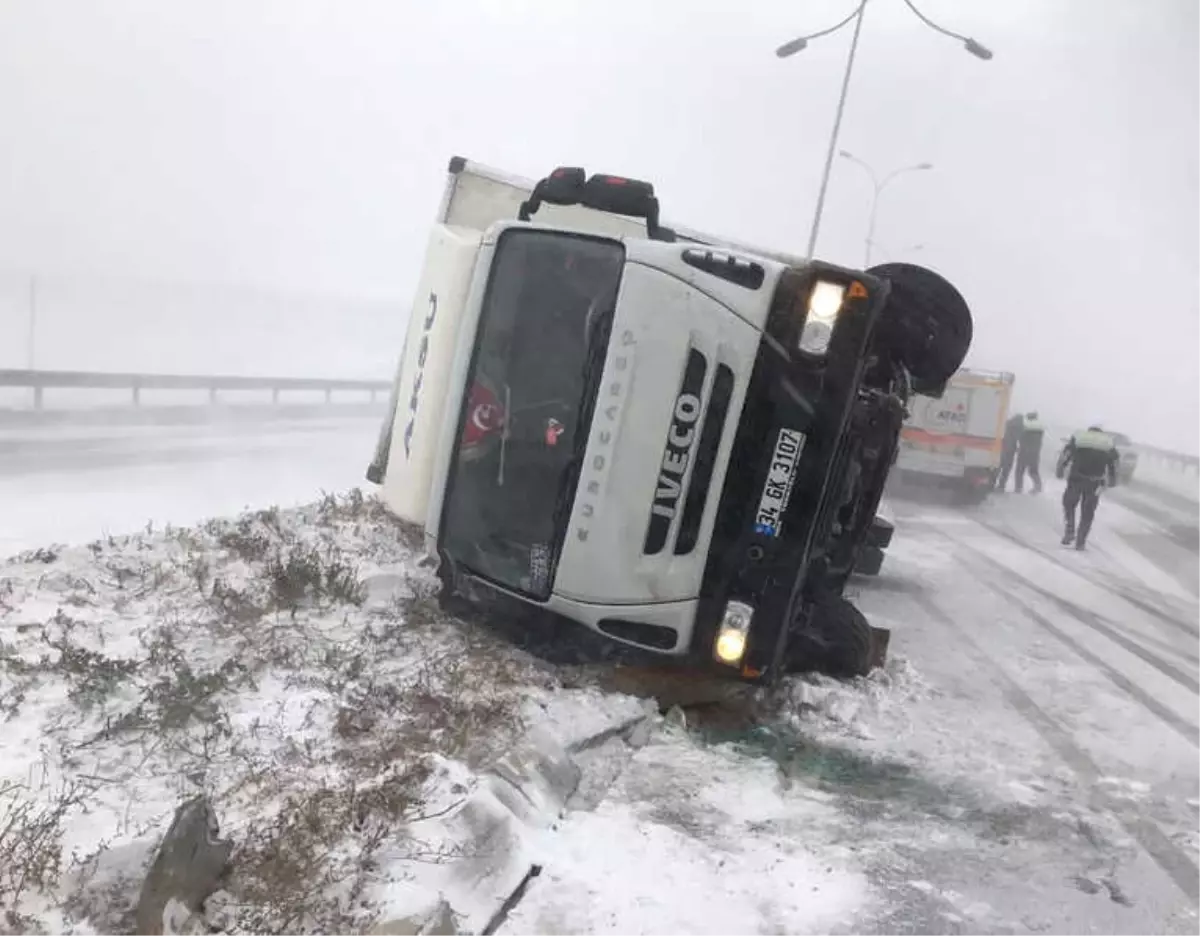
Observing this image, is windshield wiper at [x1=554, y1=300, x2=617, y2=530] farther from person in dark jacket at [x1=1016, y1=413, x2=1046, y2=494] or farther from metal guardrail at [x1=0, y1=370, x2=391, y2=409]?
person in dark jacket at [x1=1016, y1=413, x2=1046, y2=494]

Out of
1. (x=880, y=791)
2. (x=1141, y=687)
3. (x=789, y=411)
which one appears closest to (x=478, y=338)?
(x=789, y=411)

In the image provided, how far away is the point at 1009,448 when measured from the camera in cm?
2080

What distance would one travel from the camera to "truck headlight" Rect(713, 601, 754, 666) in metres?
4.78

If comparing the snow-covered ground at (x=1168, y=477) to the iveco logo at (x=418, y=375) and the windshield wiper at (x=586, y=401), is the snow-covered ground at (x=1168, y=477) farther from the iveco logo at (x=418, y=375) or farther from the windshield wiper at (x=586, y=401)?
the windshield wiper at (x=586, y=401)

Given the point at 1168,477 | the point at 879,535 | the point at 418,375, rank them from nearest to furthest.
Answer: the point at 418,375 → the point at 879,535 → the point at 1168,477

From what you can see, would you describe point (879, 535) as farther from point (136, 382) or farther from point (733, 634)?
point (136, 382)

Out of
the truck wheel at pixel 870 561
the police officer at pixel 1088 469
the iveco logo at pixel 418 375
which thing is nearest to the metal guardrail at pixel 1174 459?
the police officer at pixel 1088 469

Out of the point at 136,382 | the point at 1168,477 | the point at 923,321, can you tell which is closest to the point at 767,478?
the point at 923,321

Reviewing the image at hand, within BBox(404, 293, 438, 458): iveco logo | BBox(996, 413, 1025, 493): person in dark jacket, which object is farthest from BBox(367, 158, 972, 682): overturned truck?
BBox(996, 413, 1025, 493): person in dark jacket

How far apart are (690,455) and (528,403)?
2.83ft

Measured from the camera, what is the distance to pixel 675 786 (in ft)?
14.6

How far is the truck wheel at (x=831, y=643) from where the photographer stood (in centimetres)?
Result: 551

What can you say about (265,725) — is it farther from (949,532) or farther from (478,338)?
(949,532)

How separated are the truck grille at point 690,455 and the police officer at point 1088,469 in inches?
421
